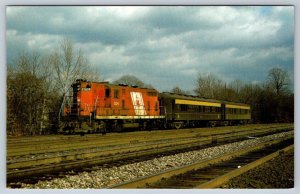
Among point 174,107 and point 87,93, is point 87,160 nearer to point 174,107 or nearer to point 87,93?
point 87,93

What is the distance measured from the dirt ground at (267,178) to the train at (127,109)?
773cm

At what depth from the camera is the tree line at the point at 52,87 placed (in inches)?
382

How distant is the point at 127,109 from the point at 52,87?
16.7ft

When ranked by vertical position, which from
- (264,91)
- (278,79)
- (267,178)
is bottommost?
(267,178)

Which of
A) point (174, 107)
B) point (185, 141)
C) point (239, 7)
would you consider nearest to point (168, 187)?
point (239, 7)

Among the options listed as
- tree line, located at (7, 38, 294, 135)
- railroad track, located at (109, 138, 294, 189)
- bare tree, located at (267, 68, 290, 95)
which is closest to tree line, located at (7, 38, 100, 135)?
tree line, located at (7, 38, 294, 135)

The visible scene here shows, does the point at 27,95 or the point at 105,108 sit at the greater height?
the point at 27,95

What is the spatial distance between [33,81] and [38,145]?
2.59 m

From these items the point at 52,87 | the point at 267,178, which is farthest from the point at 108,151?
the point at 267,178

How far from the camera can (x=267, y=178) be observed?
7840 mm

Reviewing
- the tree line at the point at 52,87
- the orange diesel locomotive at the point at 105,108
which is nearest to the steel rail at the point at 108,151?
the tree line at the point at 52,87

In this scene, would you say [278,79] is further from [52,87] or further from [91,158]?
[52,87]

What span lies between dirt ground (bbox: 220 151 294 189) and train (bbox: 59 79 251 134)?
304 inches

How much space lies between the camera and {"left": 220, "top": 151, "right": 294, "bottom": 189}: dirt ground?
735cm
